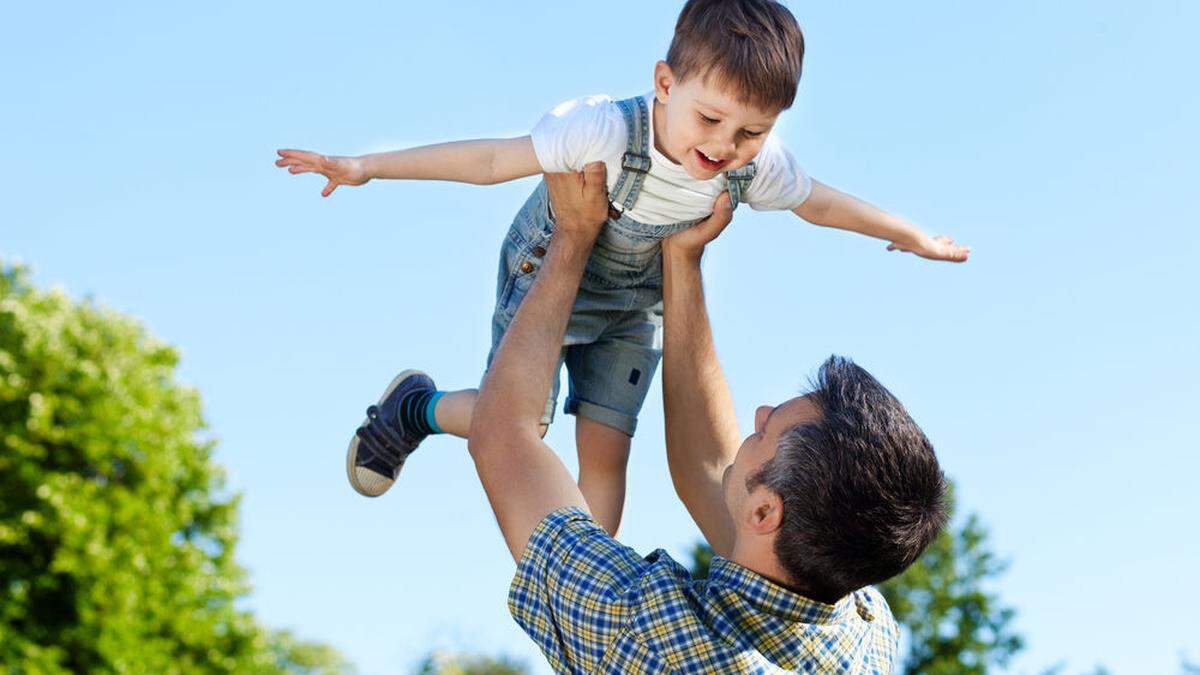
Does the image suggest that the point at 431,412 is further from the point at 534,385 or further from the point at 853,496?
the point at 853,496

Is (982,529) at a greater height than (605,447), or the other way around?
(982,529)

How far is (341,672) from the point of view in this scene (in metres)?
39.7

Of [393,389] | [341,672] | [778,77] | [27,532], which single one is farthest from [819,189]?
[341,672]

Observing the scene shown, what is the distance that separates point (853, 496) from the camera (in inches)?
124

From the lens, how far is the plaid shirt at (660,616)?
10.1ft

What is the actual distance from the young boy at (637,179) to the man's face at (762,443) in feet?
2.68

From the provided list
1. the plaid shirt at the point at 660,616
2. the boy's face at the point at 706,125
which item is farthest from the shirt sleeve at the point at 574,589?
the boy's face at the point at 706,125

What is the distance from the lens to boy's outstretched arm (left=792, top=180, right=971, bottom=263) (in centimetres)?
432

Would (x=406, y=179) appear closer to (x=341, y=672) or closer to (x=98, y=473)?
(x=98, y=473)

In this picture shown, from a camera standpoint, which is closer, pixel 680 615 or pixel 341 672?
pixel 680 615

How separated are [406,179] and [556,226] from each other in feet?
1.60

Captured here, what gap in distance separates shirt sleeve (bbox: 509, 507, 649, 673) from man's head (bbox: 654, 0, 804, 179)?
3.62 ft

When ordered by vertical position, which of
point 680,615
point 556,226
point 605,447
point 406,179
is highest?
point 406,179

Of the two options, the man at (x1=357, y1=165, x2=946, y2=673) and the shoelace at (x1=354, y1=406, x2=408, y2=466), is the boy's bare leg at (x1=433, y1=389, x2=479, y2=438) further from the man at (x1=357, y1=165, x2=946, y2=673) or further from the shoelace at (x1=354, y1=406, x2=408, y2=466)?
the man at (x1=357, y1=165, x2=946, y2=673)
